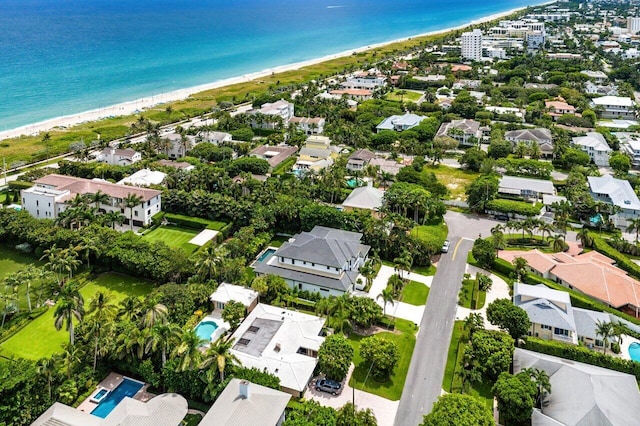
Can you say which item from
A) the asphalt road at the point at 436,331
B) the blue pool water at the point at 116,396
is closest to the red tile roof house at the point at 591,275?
the asphalt road at the point at 436,331

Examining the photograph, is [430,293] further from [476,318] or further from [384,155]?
[384,155]

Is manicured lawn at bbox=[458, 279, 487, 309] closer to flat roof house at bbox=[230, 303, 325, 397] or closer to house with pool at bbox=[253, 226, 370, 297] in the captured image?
house with pool at bbox=[253, 226, 370, 297]

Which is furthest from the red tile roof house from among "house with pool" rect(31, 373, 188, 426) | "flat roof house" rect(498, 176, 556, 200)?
"house with pool" rect(31, 373, 188, 426)

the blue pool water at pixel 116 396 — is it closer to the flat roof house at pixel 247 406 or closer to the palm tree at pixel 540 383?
the flat roof house at pixel 247 406

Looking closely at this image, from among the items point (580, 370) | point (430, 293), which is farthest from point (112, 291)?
point (580, 370)

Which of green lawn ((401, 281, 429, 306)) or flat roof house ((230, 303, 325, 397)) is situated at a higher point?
flat roof house ((230, 303, 325, 397))
